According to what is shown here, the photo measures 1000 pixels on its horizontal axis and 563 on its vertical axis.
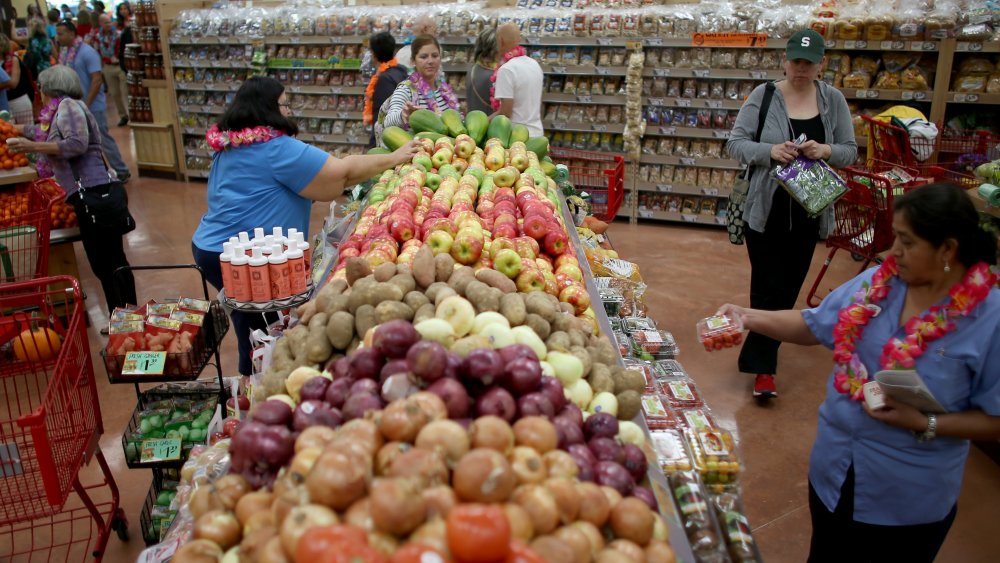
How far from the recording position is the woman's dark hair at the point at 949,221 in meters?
1.99

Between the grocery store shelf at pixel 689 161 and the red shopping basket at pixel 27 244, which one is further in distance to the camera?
the grocery store shelf at pixel 689 161

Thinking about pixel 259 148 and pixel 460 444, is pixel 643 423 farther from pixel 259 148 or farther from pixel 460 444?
pixel 259 148

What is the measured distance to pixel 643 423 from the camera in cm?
208

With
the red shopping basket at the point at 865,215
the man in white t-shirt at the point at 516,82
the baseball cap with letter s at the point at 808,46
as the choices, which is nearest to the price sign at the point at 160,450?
the baseball cap with letter s at the point at 808,46

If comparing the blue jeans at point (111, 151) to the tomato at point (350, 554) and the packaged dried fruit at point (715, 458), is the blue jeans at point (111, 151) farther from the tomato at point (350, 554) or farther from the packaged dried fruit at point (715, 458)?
the tomato at point (350, 554)

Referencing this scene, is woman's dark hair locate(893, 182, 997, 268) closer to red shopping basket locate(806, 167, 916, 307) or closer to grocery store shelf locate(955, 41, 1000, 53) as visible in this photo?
red shopping basket locate(806, 167, 916, 307)

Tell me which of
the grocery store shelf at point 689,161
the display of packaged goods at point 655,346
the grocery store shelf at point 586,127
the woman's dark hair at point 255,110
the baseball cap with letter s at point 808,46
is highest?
the baseball cap with letter s at point 808,46

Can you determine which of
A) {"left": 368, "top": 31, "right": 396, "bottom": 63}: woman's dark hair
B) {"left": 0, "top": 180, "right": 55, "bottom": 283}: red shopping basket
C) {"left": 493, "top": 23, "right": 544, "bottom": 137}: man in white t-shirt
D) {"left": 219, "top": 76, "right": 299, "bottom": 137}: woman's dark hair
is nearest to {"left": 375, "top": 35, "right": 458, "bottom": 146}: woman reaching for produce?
{"left": 493, "top": 23, "right": 544, "bottom": 137}: man in white t-shirt

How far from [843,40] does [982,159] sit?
1856 millimetres

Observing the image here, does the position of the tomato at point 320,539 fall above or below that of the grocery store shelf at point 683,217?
above

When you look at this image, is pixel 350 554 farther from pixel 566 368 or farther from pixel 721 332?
pixel 721 332

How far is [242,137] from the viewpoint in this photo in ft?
11.6

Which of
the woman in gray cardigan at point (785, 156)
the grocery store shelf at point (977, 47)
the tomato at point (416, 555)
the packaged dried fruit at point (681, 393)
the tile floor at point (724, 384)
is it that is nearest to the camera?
the tomato at point (416, 555)

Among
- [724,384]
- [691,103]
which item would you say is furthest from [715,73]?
[724,384]
